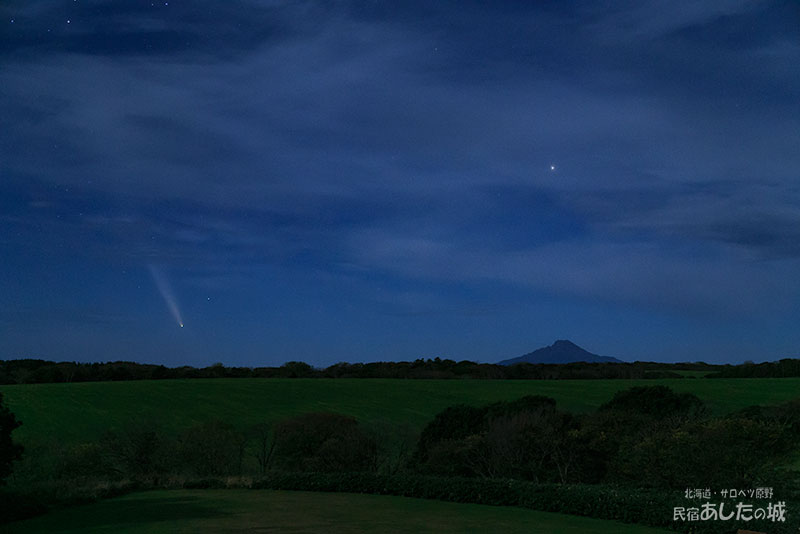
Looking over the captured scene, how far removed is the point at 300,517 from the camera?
18.7m

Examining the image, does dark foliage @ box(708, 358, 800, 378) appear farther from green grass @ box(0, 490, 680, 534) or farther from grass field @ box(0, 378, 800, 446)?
green grass @ box(0, 490, 680, 534)

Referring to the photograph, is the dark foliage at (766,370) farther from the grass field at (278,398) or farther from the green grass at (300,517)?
the green grass at (300,517)

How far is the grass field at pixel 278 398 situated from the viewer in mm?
53000

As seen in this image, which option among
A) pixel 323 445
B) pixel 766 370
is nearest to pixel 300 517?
pixel 323 445

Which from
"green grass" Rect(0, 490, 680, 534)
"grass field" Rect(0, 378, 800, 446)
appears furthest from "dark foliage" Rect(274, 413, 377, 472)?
"grass field" Rect(0, 378, 800, 446)

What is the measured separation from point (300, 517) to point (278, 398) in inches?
1886

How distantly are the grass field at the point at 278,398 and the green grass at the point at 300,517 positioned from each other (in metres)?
27.7

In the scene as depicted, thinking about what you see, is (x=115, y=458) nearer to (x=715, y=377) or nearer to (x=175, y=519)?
(x=175, y=519)

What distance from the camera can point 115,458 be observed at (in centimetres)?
3250

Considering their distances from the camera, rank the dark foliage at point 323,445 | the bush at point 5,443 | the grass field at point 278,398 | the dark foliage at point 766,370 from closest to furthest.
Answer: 1. the bush at point 5,443
2. the dark foliage at point 323,445
3. the grass field at point 278,398
4. the dark foliage at point 766,370

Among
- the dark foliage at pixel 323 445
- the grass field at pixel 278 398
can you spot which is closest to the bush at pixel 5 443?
the dark foliage at pixel 323 445

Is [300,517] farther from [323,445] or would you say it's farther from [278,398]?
[278,398]

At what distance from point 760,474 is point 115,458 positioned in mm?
26659

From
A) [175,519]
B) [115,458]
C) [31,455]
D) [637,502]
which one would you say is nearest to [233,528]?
[175,519]
